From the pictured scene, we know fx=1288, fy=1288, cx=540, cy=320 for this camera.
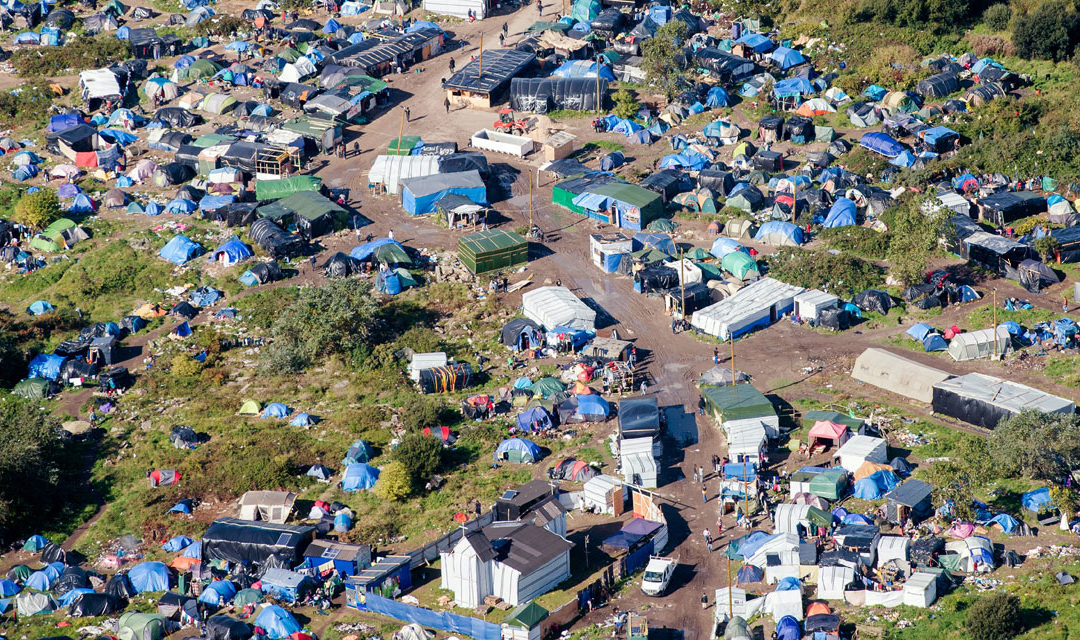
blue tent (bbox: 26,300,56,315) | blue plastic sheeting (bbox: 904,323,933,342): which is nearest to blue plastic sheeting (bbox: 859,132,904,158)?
blue plastic sheeting (bbox: 904,323,933,342)

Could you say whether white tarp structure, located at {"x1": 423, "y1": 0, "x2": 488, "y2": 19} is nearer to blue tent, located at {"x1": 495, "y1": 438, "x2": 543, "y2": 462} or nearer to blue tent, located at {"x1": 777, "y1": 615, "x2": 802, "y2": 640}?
blue tent, located at {"x1": 495, "y1": 438, "x2": 543, "y2": 462}

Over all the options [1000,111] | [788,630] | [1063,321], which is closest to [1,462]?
[788,630]

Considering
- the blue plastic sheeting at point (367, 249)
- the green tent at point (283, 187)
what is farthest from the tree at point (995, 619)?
the green tent at point (283, 187)

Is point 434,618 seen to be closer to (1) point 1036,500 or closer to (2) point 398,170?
(1) point 1036,500

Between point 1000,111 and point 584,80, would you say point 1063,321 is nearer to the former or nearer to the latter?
point 1000,111

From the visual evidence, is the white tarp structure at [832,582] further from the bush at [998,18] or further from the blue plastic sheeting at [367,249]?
the bush at [998,18]
